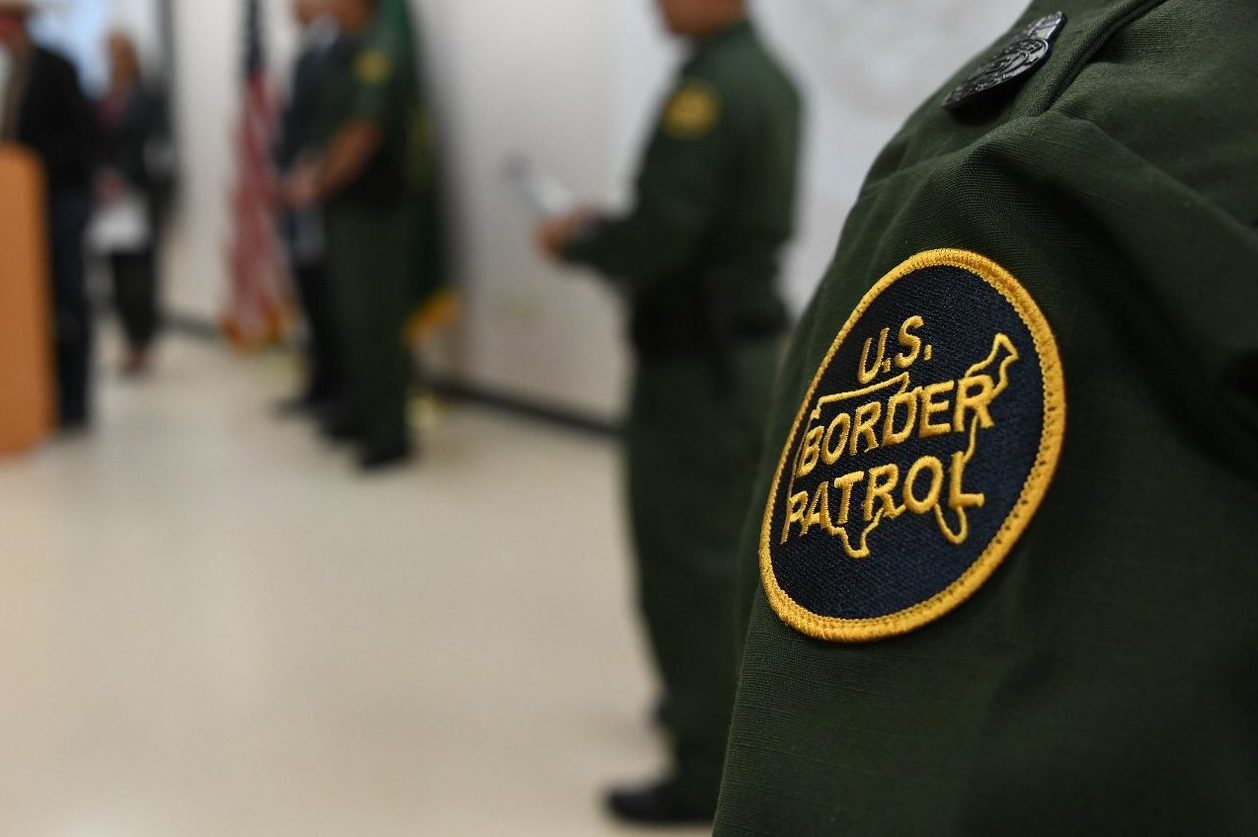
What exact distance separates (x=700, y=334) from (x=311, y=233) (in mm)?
2888

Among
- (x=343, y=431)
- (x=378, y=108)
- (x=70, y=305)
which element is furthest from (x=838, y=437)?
(x=70, y=305)

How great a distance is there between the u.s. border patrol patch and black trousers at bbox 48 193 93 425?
4420 mm

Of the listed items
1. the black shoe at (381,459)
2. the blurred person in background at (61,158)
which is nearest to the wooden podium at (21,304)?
the blurred person in background at (61,158)

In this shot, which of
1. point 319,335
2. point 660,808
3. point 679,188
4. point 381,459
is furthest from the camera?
point 319,335

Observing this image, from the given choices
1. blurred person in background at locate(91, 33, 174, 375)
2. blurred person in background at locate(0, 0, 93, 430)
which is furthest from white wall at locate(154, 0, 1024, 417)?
blurred person in background at locate(0, 0, 93, 430)

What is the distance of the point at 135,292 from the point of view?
5.43m

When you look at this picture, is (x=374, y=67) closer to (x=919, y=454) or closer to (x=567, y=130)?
(x=567, y=130)

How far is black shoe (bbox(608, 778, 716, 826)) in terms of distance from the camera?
6.68ft

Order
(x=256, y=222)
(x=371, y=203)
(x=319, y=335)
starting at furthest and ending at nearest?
1. (x=256, y=222)
2. (x=319, y=335)
3. (x=371, y=203)

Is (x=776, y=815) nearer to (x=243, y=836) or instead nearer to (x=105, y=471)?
(x=243, y=836)

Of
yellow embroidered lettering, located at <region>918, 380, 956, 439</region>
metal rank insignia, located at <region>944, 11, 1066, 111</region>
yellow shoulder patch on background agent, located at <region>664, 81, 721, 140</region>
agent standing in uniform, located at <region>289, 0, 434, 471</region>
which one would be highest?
metal rank insignia, located at <region>944, 11, 1066, 111</region>

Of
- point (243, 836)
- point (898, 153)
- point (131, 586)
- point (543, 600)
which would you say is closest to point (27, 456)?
point (131, 586)

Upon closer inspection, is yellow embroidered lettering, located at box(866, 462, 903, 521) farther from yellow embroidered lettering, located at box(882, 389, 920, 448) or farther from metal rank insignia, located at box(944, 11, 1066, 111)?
metal rank insignia, located at box(944, 11, 1066, 111)

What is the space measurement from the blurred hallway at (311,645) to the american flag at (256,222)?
1.29m
